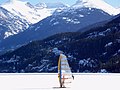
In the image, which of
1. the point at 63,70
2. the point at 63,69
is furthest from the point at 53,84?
the point at 63,69

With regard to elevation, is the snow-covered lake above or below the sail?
below

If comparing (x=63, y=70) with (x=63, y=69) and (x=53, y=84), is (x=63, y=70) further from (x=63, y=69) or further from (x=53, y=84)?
(x=53, y=84)

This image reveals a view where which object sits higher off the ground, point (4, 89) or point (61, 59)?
point (61, 59)

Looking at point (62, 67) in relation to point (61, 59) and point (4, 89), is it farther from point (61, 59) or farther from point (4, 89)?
point (4, 89)

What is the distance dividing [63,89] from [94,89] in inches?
131

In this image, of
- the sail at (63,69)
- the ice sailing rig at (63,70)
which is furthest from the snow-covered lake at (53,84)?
the sail at (63,69)

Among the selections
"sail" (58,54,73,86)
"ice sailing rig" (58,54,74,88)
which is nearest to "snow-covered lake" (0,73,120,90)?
"ice sailing rig" (58,54,74,88)

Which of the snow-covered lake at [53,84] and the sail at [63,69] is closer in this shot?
the snow-covered lake at [53,84]

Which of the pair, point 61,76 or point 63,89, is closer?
point 63,89

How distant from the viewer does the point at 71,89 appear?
36.8 meters

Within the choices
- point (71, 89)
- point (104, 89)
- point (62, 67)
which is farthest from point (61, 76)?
point (104, 89)

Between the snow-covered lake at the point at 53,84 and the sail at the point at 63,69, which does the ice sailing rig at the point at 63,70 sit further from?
the snow-covered lake at the point at 53,84

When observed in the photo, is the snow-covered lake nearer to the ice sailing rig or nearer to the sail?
the ice sailing rig

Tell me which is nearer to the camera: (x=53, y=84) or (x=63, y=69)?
(x=63, y=69)
